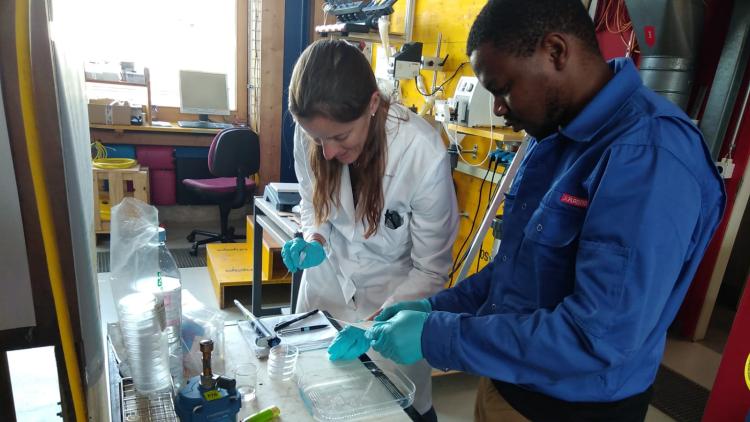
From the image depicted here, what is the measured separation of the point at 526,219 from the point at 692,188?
0.27 m

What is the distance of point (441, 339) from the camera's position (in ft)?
2.47

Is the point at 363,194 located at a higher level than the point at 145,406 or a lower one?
higher

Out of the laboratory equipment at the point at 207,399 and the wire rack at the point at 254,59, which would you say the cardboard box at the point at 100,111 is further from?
the laboratory equipment at the point at 207,399

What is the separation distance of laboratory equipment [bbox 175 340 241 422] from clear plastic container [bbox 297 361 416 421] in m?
0.14

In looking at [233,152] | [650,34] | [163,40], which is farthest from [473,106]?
[163,40]

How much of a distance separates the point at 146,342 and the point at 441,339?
49 centimetres

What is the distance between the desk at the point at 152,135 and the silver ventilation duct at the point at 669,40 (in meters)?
3.39

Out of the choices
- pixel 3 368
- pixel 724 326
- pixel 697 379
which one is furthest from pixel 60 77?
pixel 724 326

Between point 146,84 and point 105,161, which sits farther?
point 146,84

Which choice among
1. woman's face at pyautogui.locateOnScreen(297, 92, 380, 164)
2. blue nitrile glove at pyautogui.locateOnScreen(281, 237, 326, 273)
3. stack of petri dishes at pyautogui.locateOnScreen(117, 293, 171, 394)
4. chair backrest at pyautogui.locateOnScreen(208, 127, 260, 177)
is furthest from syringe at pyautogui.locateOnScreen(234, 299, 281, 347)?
chair backrest at pyautogui.locateOnScreen(208, 127, 260, 177)

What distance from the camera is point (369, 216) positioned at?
4.35 ft

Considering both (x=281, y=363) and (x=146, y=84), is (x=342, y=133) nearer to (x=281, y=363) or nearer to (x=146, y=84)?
(x=281, y=363)

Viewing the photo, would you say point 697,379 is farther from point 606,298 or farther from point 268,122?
point 268,122

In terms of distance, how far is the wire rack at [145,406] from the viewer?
0.75 metres
